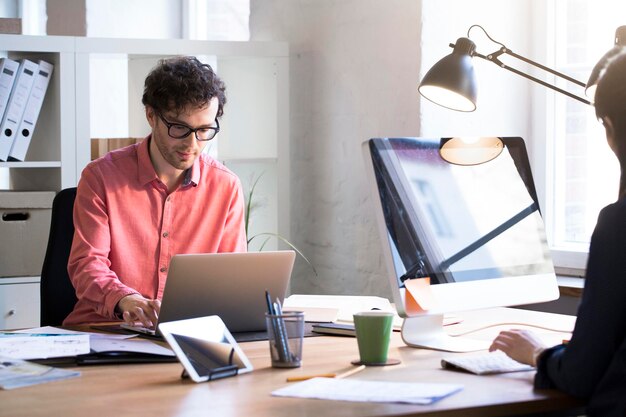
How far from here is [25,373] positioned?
1.62m

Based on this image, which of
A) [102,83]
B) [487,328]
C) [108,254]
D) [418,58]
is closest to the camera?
[487,328]

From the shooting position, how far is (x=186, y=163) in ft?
8.08

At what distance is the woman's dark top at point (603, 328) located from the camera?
145cm

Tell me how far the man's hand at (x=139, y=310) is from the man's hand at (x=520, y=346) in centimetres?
71

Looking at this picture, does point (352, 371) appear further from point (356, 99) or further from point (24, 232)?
point (24, 232)

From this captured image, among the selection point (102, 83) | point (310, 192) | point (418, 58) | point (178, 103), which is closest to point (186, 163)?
point (178, 103)

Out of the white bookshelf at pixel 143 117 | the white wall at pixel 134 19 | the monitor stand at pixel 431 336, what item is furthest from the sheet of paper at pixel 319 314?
the white wall at pixel 134 19

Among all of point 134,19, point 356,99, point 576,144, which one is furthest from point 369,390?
point 134,19

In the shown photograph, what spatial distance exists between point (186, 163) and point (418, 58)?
37.7 inches

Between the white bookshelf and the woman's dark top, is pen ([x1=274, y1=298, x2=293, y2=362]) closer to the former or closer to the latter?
the woman's dark top

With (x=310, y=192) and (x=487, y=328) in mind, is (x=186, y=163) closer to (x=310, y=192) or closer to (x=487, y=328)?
(x=487, y=328)

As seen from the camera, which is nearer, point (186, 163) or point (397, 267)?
point (397, 267)

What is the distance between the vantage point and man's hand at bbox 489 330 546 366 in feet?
5.56

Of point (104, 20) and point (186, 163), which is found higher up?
point (104, 20)
